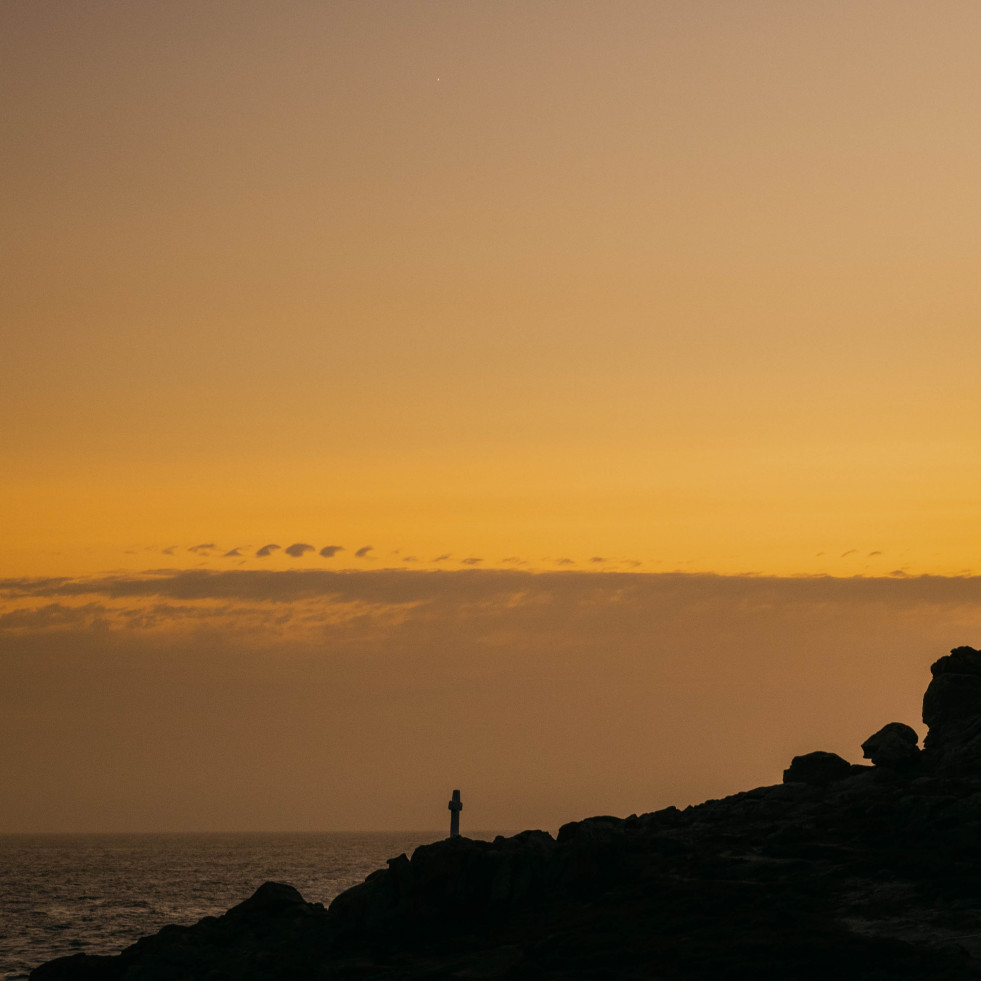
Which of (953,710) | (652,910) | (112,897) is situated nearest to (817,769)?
(953,710)

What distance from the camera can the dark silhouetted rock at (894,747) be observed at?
168 feet

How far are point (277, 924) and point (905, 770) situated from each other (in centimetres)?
2619

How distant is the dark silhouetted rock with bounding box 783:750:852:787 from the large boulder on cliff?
3523 millimetres

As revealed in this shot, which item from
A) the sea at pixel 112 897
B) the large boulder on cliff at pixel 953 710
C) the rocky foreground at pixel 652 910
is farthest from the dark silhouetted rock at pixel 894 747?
the sea at pixel 112 897

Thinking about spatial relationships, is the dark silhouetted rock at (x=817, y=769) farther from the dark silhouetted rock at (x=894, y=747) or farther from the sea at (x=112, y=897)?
the sea at (x=112, y=897)

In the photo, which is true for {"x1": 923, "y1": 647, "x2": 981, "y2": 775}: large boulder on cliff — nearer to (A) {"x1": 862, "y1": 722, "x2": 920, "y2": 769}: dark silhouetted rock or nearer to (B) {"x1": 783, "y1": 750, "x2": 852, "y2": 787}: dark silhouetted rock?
(A) {"x1": 862, "y1": 722, "x2": 920, "y2": 769}: dark silhouetted rock

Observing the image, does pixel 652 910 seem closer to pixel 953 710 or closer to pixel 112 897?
pixel 953 710

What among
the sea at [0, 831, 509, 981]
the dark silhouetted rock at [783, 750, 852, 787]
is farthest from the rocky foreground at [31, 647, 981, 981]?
the sea at [0, 831, 509, 981]

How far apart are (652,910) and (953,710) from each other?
22947 mm

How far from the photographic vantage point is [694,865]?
41906 mm

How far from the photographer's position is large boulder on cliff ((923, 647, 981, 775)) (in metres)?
50.4

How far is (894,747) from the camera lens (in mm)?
51906

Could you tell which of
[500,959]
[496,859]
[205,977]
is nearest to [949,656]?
[496,859]

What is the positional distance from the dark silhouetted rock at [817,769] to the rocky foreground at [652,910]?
4.32 metres
